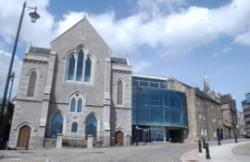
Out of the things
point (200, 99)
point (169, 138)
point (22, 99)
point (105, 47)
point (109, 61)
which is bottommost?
point (169, 138)

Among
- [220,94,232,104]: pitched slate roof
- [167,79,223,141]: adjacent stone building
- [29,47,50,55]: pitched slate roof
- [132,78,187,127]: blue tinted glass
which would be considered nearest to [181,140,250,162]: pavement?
[132,78,187,127]: blue tinted glass

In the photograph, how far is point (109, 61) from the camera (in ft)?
126

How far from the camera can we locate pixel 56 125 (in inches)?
1305

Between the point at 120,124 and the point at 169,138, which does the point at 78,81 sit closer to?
the point at 120,124

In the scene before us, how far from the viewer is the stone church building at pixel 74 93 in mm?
32344

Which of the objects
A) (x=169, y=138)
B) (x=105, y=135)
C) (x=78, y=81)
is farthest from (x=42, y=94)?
(x=169, y=138)

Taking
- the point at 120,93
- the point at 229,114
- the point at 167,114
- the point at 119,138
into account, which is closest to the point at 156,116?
the point at 167,114

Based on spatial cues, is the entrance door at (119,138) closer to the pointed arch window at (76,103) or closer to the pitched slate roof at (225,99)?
the pointed arch window at (76,103)

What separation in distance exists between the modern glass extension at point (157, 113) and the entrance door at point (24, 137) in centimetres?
1678

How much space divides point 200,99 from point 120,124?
20015mm

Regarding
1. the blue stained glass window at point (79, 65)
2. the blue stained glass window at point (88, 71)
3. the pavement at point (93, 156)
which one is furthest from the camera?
the blue stained glass window at point (88, 71)

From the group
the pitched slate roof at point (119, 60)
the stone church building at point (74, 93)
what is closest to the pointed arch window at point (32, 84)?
the stone church building at point (74, 93)

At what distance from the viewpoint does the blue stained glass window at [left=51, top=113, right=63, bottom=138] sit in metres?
32.8

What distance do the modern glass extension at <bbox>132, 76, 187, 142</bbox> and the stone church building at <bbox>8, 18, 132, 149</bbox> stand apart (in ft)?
14.8
